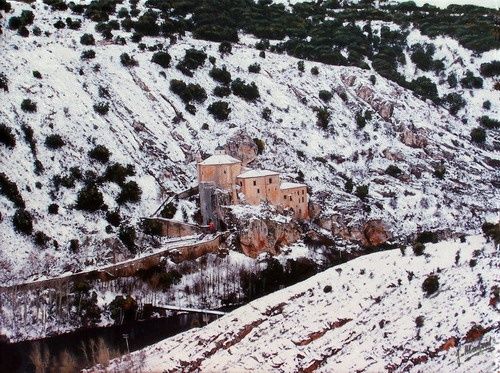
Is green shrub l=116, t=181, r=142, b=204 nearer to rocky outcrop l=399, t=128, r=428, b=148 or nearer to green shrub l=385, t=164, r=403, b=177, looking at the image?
green shrub l=385, t=164, r=403, b=177

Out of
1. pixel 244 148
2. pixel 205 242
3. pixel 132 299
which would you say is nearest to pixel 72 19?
pixel 244 148

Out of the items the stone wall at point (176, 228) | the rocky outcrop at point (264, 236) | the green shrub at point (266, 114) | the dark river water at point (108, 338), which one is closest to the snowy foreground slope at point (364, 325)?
the dark river water at point (108, 338)

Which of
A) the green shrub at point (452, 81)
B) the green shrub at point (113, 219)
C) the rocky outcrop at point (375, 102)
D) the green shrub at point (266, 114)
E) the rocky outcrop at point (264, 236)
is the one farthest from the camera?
A: the green shrub at point (452, 81)

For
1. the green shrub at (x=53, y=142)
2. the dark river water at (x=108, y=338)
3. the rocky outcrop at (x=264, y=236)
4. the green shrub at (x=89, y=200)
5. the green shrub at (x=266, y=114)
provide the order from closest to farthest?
the dark river water at (x=108, y=338) < the green shrub at (x=89, y=200) < the rocky outcrop at (x=264, y=236) < the green shrub at (x=53, y=142) < the green shrub at (x=266, y=114)

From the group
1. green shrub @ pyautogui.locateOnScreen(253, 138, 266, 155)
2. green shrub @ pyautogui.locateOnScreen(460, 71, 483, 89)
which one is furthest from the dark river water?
green shrub @ pyautogui.locateOnScreen(460, 71, 483, 89)

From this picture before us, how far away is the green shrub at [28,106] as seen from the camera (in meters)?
66.1

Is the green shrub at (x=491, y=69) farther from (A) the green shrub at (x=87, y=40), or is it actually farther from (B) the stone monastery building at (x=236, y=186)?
(A) the green shrub at (x=87, y=40)

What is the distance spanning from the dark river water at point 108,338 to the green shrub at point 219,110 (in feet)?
101

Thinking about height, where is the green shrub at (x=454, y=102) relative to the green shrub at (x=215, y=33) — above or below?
below

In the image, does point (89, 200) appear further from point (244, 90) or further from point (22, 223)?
point (244, 90)

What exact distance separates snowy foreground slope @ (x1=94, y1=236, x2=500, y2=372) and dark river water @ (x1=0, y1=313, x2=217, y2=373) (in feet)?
20.3

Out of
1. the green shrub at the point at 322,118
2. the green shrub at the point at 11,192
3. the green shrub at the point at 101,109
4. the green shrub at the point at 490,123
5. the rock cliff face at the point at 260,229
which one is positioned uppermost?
the green shrub at the point at 101,109

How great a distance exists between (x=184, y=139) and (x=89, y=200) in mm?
16333

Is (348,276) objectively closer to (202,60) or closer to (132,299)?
(132,299)
